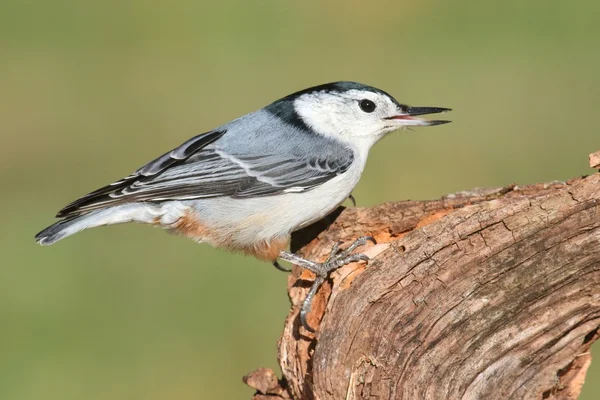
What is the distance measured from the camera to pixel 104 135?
25.8ft

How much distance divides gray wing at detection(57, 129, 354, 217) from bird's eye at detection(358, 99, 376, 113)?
0.86 ft

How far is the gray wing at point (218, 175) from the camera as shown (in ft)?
13.3

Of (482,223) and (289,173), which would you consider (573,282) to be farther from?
(289,173)

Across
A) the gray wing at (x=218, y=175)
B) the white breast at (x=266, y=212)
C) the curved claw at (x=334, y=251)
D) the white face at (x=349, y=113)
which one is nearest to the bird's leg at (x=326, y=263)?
the curved claw at (x=334, y=251)

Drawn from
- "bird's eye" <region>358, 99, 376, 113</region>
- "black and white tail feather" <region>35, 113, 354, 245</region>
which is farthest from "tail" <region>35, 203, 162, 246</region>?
"bird's eye" <region>358, 99, 376, 113</region>

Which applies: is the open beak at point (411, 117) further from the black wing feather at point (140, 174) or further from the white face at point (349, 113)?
the black wing feather at point (140, 174)

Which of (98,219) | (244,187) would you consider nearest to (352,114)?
(244,187)

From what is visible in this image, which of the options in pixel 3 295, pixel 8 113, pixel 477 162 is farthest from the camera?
pixel 8 113

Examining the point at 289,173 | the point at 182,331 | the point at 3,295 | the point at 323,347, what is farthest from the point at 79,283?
the point at 323,347

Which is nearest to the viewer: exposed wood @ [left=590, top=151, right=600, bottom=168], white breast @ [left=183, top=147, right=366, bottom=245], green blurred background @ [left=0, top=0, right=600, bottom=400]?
exposed wood @ [left=590, top=151, right=600, bottom=168]

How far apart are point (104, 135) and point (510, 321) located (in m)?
5.41

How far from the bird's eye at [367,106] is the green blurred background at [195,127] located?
193 cm

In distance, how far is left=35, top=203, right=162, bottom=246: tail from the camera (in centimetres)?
405

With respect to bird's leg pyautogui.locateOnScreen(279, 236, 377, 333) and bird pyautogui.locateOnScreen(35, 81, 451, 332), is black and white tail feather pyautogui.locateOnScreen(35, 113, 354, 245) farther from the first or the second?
bird's leg pyautogui.locateOnScreen(279, 236, 377, 333)
